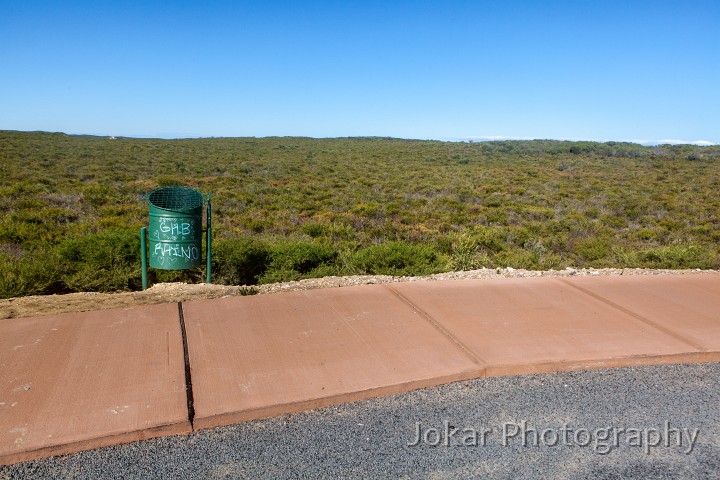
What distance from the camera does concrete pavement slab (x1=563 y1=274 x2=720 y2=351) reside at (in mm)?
4795

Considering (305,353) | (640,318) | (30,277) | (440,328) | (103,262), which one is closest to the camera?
(305,353)

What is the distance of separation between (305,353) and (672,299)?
3922 millimetres

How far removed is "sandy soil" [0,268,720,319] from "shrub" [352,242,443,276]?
0.30m

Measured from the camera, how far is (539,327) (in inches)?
185

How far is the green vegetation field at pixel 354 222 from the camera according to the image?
7.23 metres

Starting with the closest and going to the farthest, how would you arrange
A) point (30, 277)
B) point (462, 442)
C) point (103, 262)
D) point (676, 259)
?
point (462, 442)
point (30, 277)
point (103, 262)
point (676, 259)

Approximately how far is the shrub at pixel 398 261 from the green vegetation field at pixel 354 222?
2cm

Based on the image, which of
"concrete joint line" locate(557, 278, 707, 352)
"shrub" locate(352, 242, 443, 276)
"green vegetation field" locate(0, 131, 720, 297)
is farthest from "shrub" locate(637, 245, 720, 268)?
"shrub" locate(352, 242, 443, 276)

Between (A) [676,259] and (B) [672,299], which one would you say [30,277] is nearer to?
(B) [672,299]

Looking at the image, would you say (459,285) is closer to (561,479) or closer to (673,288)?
(673,288)

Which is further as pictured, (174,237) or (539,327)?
(174,237)

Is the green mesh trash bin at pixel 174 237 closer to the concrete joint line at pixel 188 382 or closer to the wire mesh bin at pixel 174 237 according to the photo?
the wire mesh bin at pixel 174 237

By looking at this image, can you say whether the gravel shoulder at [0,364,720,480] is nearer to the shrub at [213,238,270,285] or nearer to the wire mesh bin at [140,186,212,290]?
the wire mesh bin at [140,186,212,290]

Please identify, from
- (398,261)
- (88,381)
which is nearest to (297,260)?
(398,261)
